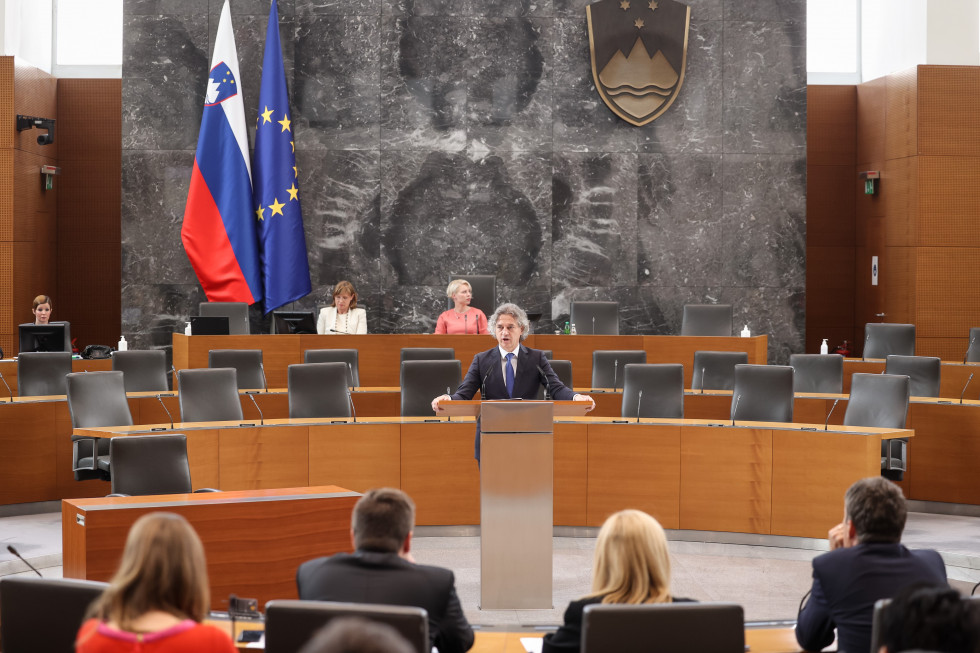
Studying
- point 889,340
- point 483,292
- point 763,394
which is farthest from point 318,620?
point 889,340

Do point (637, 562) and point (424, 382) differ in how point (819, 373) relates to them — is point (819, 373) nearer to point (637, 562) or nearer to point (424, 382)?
point (424, 382)

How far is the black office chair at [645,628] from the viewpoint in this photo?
7.86 ft

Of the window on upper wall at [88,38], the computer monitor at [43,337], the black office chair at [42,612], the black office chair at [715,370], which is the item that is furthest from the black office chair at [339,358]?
the window on upper wall at [88,38]

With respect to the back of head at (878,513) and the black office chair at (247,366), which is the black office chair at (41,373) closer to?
the black office chair at (247,366)

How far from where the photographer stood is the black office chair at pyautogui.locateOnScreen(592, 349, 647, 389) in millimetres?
8641

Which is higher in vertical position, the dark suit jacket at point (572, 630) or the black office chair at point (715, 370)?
the black office chair at point (715, 370)

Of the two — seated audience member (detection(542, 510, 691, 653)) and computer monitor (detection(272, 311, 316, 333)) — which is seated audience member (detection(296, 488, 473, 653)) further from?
computer monitor (detection(272, 311, 316, 333))

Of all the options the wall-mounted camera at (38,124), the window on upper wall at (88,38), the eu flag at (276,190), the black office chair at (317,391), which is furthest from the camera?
the window on upper wall at (88,38)

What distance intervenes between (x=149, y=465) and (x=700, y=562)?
11.1 feet

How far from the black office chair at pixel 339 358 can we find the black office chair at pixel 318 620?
19.4 feet

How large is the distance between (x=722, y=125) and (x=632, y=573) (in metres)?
10.2

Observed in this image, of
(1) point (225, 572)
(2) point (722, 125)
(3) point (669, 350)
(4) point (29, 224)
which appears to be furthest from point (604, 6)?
(1) point (225, 572)

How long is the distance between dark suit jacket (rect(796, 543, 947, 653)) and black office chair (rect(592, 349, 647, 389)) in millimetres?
5705

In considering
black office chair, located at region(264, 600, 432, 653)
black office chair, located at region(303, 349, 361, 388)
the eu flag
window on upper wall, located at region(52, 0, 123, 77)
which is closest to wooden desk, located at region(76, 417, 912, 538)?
black office chair, located at region(303, 349, 361, 388)
